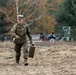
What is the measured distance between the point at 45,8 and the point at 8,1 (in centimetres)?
1224

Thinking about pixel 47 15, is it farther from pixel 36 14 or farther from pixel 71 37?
pixel 71 37

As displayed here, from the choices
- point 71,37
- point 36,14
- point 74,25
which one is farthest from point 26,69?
point 36,14

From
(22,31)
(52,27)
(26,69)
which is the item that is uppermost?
(22,31)

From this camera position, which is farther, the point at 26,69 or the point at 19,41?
the point at 19,41

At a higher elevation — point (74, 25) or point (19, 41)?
point (19, 41)

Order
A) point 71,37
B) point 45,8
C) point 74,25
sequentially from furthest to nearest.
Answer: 1. point 45,8
2. point 74,25
3. point 71,37

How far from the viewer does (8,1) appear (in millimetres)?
54688

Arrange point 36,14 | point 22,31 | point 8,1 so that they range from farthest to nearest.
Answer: point 36,14, point 8,1, point 22,31

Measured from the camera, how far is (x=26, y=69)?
10648 mm

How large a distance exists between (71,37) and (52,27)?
17.9m

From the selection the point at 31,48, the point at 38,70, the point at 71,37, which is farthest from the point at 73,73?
the point at 71,37

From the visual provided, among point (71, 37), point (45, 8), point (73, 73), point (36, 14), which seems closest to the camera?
point (73, 73)

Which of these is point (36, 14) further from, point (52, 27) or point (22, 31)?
point (22, 31)

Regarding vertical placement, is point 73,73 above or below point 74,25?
above
